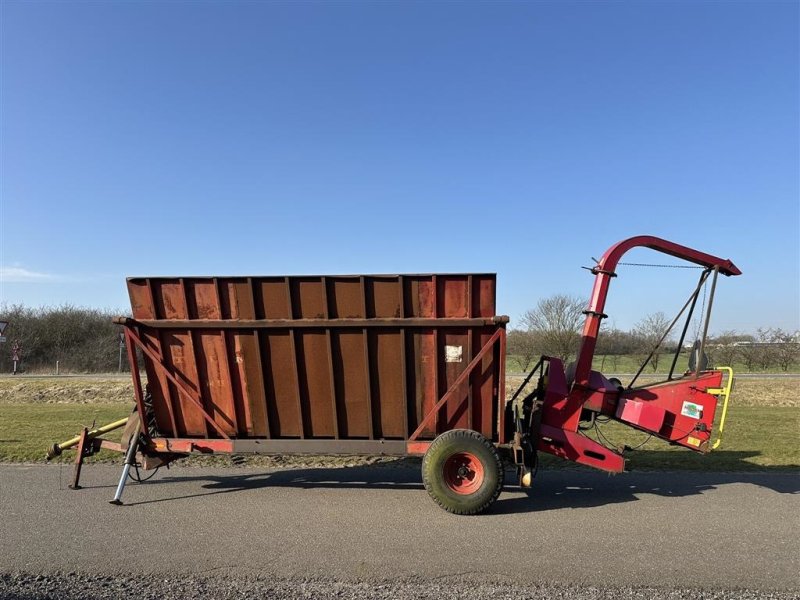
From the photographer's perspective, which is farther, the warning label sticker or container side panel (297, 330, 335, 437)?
container side panel (297, 330, 335, 437)

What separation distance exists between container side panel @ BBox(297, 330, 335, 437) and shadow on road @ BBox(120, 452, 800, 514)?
1.04 m

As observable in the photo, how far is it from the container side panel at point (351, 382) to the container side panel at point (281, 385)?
1.74 feet

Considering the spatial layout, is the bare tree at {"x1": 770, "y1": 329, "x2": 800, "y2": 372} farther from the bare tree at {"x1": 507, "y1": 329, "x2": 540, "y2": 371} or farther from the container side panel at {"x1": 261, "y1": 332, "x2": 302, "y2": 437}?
the container side panel at {"x1": 261, "y1": 332, "x2": 302, "y2": 437}

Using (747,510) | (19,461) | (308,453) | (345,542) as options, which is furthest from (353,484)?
(19,461)

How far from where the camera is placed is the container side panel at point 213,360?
642 centimetres

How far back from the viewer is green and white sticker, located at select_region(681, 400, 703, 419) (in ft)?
21.6

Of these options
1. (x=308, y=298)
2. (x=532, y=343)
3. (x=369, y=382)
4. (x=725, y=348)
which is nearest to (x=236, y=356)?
(x=308, y=298)

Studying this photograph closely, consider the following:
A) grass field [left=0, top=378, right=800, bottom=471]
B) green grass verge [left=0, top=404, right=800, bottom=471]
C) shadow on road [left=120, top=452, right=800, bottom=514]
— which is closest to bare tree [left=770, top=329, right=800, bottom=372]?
grass field [left=0, top=378, right=800, bottom=471]

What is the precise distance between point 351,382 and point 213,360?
1.71 meters

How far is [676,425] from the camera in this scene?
21.8 feet

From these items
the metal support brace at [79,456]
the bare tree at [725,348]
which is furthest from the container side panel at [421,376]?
the bare tree at [725,348]

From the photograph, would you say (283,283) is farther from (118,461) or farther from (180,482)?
(118,461)

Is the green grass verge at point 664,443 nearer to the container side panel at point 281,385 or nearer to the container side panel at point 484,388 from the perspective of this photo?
the container side panel at point 484,388

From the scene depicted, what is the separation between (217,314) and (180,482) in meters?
2.57
